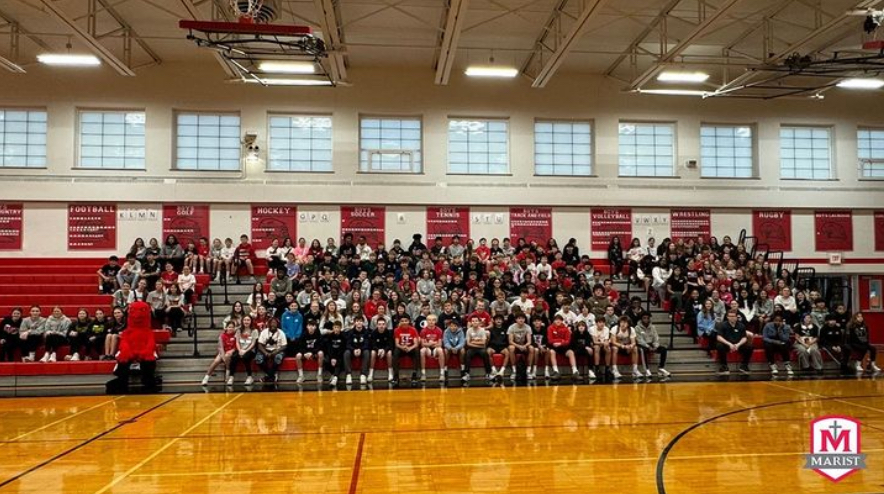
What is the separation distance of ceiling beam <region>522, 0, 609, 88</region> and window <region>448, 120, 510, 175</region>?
1.86 m

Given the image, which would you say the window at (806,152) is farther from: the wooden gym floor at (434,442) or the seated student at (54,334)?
the seated student at (54,334)

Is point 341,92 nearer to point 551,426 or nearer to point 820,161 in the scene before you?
point 551,426

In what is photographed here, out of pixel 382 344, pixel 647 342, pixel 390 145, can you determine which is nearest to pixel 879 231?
pixel 647 342

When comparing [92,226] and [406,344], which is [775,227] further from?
[92,226]

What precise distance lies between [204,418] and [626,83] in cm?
1573

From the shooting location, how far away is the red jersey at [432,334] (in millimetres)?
11758

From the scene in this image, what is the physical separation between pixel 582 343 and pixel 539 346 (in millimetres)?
840

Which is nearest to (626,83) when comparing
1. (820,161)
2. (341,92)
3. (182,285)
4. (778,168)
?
(778,168)

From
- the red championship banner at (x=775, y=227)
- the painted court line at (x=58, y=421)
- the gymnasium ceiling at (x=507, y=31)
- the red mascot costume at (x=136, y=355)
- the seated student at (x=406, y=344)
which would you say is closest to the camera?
the painted court line at (x=58, y=421)

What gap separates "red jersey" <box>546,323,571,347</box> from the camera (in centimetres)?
1185

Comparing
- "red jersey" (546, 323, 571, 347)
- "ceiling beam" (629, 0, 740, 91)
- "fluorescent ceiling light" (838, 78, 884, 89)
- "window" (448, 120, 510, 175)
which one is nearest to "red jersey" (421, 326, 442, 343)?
"red jersey" (546, 323, 571, 347)

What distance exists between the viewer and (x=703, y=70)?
18.2 metres

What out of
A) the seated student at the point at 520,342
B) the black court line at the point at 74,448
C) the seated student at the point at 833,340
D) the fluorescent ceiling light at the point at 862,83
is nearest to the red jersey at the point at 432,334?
the seated student at the point at 520,342

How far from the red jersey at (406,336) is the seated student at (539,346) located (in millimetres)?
2252
